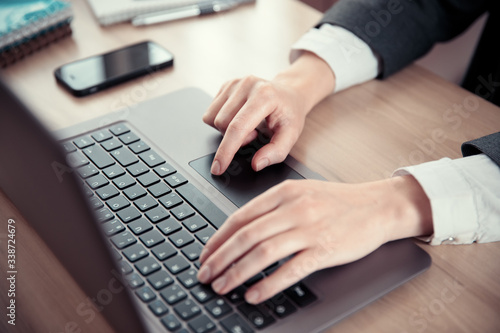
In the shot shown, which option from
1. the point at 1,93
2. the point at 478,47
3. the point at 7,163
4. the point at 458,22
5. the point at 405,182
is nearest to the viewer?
the point at 1,93

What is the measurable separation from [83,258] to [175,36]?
580mm

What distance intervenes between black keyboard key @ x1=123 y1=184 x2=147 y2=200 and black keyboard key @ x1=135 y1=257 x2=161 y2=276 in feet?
0.32

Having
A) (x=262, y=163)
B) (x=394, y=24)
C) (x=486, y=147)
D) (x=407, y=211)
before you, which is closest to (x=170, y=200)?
(x=262, y=163)

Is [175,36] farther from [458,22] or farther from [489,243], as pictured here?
[489,243]

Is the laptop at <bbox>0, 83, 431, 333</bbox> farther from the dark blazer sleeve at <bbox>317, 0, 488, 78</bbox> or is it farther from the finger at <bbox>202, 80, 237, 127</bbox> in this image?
the dark blazer sleeve at <bbox>317, 0, 488, 78</bbox>

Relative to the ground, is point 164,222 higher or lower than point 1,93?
lower

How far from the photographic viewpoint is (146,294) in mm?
468

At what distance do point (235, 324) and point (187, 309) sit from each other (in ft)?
0.15

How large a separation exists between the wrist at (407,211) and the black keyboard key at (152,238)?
23 cm

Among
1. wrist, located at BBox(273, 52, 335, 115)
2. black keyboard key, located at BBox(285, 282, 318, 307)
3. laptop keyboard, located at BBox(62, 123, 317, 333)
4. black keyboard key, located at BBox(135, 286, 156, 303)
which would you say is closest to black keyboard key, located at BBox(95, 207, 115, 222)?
laptop keyboard, located at BBox(62, 123, 317, 333)

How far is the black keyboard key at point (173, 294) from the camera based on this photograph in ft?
1.52

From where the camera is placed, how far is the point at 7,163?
465 mm

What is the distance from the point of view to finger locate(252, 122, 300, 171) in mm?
622

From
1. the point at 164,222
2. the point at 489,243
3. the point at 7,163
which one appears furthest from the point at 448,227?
the point at 7,163
